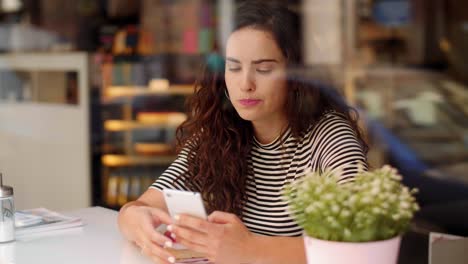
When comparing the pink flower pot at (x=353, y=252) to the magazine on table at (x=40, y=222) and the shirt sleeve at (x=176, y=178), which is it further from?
the magazine on table at (x=40, y=222)

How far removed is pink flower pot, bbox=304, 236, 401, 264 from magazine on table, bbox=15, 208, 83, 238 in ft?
3.55

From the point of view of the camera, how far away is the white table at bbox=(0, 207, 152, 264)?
1.88 m

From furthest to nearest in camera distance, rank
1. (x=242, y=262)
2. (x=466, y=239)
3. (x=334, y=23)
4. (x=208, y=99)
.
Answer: (x=334, y=23)
(x=208, y=99)
(x=466, y=239)
(x=242, y=262)

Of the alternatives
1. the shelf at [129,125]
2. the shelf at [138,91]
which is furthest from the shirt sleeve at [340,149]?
the shelf at [129,125]

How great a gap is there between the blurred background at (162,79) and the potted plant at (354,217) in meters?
3.20

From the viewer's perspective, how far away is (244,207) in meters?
2.16

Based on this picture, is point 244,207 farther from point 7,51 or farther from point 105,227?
point 7,51

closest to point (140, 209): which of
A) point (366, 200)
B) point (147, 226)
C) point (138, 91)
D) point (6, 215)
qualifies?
point (147, 226)

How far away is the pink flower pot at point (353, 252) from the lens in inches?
50.3

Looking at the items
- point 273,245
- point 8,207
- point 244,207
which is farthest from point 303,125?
point 8,207

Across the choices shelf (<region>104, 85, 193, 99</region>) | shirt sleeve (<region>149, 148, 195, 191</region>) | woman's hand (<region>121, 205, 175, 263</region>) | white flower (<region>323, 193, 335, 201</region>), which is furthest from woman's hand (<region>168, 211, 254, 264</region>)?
shelf (<region>104, 85, 193, 99</region>)

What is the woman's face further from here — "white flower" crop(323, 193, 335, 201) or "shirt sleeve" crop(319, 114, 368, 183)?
"white flower" crop(323, 193, 335, 201)

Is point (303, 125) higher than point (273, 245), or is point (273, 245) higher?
point (303, 125)

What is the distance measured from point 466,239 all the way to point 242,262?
52 centimetres
